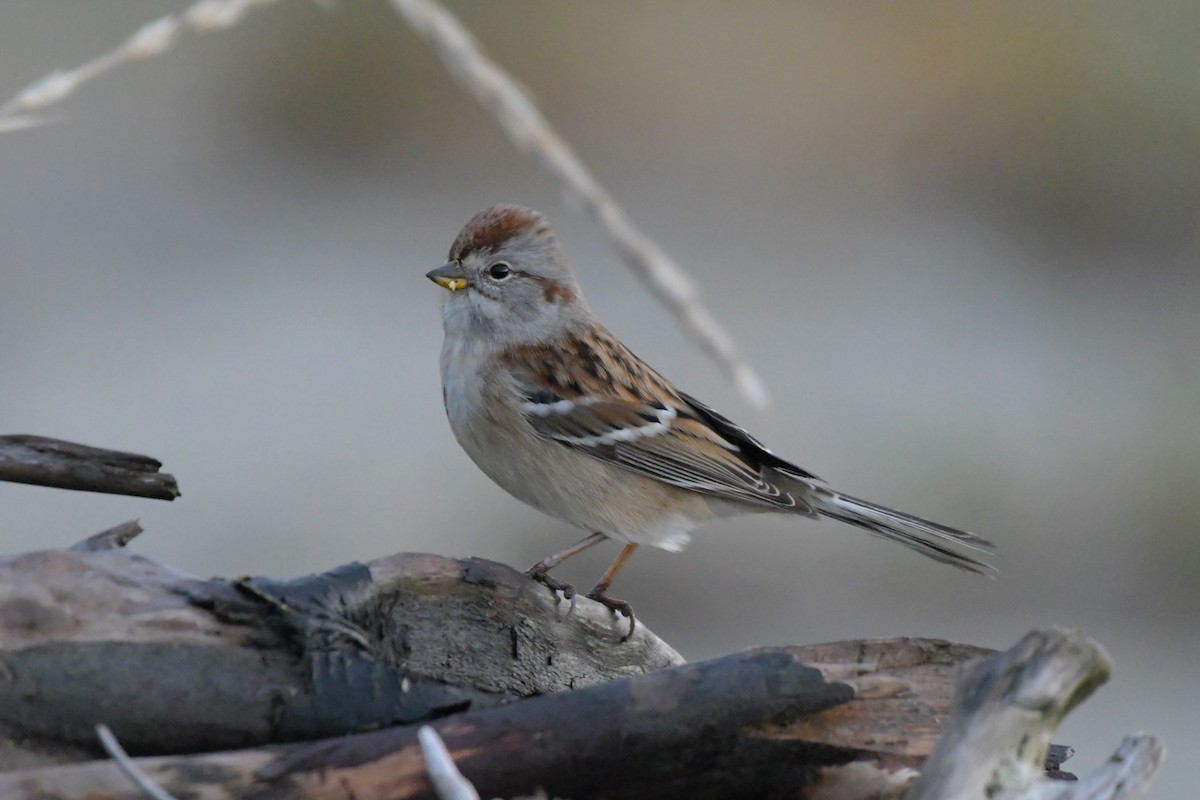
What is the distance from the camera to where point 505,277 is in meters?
3.39

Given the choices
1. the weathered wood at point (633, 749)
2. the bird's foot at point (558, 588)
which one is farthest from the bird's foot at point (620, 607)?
the weathered wood at point (633, 749)

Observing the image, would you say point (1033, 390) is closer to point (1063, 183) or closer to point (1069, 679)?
point (1063, 183)

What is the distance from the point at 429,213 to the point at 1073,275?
9.17 feet

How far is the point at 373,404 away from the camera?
17.8ft

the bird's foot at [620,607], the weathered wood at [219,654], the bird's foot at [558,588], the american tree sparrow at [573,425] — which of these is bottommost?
the weathered wood at [219,654]

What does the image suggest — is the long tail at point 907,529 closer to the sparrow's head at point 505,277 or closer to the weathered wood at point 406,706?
the sparrow's head at point 505,277

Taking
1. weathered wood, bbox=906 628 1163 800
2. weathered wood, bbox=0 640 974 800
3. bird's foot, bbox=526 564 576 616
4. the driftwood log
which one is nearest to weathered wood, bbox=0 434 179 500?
the driftwood log

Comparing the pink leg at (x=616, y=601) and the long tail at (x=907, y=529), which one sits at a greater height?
the long tail at (x=907, y=529)

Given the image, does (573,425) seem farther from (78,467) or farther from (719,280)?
(719,280)

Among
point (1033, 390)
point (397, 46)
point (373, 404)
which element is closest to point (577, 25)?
point (397, 46)

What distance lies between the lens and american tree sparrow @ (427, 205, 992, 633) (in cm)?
319

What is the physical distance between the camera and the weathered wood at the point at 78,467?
190 centimetres

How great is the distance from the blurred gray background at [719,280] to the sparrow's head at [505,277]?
52.7 inches

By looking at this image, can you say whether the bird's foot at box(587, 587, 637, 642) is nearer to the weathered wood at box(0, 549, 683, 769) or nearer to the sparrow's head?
the weathered wood at box(0, 549, 683, 769)
